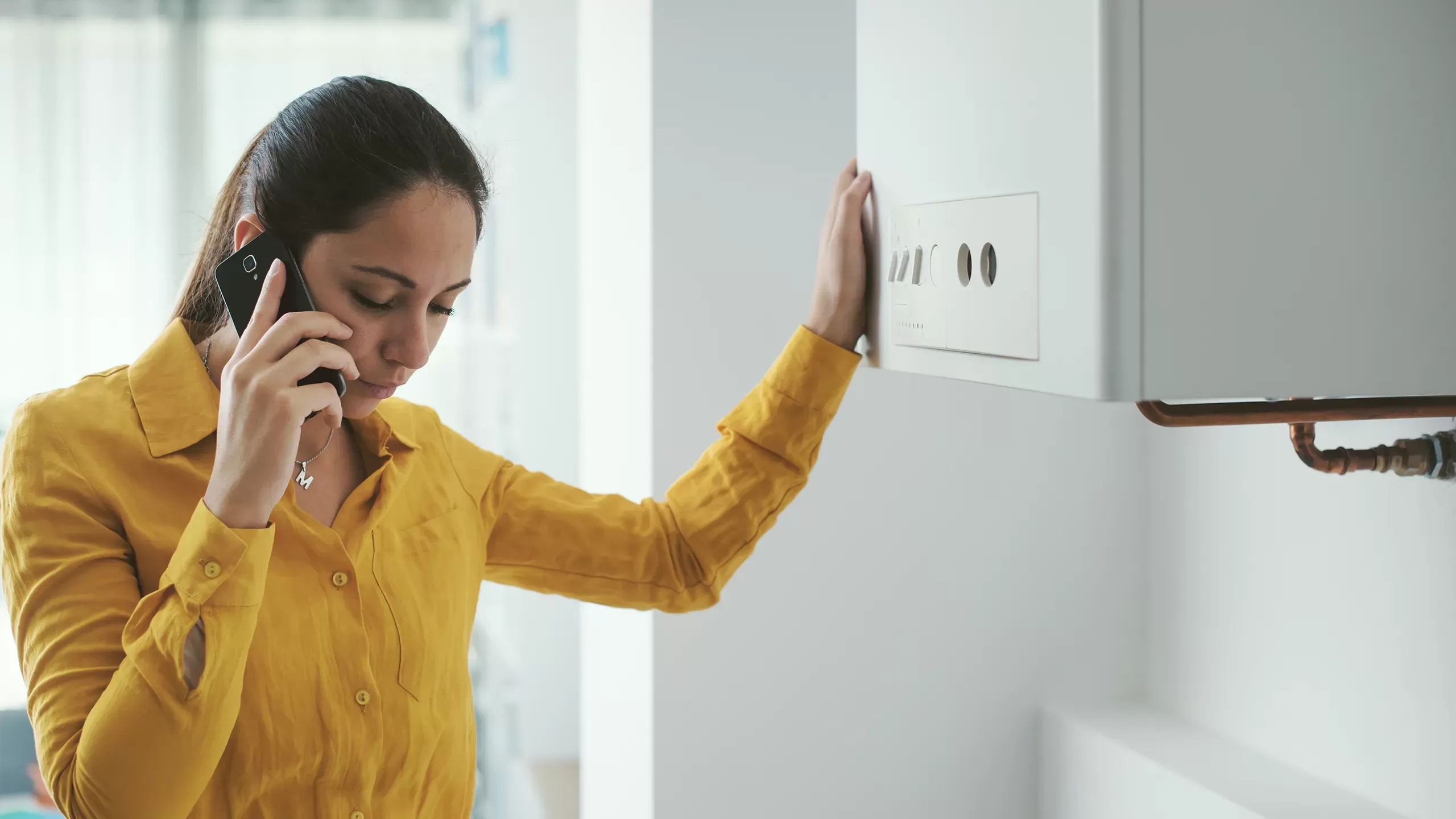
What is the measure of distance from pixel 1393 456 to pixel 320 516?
88 centimetres

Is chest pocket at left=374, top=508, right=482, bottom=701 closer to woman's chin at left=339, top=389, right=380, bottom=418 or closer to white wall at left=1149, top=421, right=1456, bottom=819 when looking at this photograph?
woman's chin at left=339, top=389, right=380, bottom=418

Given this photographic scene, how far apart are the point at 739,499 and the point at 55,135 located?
2512 millimetres

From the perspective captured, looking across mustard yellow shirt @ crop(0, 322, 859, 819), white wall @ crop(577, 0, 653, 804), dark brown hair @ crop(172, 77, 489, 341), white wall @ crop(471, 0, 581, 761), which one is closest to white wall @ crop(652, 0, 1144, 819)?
white wall @ crop(577, 0, 653, 804)

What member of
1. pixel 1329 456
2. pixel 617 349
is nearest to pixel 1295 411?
pixel 1329 456

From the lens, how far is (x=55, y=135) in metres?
2.79

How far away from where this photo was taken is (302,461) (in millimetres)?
920

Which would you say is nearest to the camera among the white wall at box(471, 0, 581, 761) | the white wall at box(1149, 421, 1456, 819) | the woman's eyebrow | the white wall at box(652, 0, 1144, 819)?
the woman's eyebrow

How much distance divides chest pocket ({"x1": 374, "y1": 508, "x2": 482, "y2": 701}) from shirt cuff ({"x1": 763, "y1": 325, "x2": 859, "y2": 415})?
309mm

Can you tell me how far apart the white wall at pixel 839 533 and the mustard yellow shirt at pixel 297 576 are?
0.37 metres

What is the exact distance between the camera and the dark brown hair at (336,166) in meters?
0.82

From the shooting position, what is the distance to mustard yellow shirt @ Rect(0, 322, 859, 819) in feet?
2.35

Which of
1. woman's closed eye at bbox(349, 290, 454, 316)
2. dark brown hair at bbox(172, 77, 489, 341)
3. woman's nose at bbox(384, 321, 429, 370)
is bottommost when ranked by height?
woman's nose at bbox(384, 321, 429, 370)

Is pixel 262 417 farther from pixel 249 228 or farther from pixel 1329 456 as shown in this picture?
pixel 1329 456

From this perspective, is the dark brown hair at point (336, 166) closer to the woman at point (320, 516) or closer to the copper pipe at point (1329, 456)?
the woman at point (320, 516)
